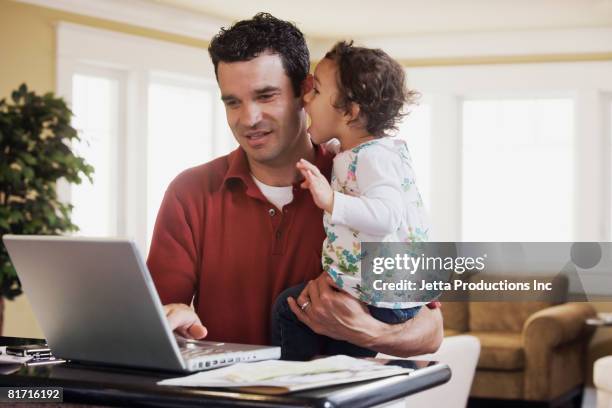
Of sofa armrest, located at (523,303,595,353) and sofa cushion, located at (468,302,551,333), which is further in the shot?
sofa cushion, located at (468,302,551,333)

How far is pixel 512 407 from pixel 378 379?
5.48m

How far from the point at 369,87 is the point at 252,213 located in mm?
394

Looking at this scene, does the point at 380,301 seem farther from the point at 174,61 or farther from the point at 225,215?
the point at 174,61

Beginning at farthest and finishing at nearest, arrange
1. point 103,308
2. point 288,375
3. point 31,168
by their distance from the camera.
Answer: point 31,168 < point 103,308 < point 288,375

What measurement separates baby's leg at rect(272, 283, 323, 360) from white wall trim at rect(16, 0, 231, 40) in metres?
4.80

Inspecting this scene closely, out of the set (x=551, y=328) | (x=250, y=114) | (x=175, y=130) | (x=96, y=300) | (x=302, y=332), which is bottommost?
(x=551, y=328)

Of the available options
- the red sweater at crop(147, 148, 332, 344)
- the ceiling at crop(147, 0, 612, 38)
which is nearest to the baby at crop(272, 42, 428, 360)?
the red sweater at crop(147, 148, 332, 344)

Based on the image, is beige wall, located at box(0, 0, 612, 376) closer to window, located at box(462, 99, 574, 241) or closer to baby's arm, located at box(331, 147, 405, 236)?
window, located at box(462, 99, 574, 241)

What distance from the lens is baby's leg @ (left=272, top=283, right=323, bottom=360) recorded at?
2145 millimetres

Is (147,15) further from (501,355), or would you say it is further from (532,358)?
(532,358)

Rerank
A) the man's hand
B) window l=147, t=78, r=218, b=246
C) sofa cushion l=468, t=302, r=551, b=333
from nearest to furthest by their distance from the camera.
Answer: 1. the man's hand
2. sofa cushion l=468, t=302, r=551, b=333
3. window l=147, t=78, r=218, b=246

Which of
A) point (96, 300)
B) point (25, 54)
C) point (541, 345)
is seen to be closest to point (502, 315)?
point (541, 345)

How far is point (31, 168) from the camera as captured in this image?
5.52 meters

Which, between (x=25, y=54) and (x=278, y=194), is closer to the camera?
(x=278, y=194)
